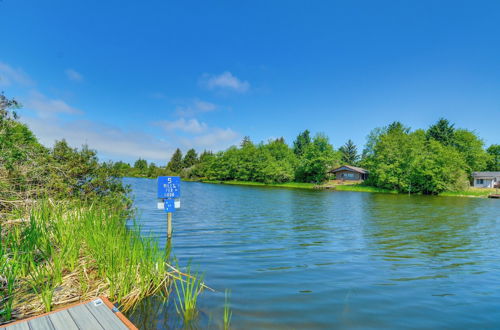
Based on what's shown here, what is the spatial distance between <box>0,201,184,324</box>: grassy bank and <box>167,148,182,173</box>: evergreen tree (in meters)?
100

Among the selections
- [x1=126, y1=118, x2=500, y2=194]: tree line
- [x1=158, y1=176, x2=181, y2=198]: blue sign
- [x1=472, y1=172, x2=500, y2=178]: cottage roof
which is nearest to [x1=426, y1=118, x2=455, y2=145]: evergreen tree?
[x1=126, y1=118, x2=500, y2=194]: tree line

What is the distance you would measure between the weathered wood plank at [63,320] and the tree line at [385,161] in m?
24.4

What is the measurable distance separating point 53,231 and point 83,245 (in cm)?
70

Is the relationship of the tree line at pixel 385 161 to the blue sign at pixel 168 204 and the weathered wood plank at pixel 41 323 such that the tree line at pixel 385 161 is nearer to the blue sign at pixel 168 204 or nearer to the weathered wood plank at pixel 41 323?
the blue sign at pixel 168 204

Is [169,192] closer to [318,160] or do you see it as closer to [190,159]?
[318,160]

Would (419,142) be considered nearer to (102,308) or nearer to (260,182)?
(260,182)

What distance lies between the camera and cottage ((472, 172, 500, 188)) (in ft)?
174

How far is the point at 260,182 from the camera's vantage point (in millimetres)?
73375

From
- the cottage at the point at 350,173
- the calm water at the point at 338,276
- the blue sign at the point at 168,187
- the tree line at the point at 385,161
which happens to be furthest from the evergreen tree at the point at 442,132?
the blue sign at the point at 168,187

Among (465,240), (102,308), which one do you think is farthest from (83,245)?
(465,240)

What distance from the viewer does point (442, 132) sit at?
6662 cm

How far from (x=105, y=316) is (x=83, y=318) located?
26 cm

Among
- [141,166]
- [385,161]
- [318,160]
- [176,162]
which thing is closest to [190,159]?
[176,162]

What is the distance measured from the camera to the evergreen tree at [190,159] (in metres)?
106
